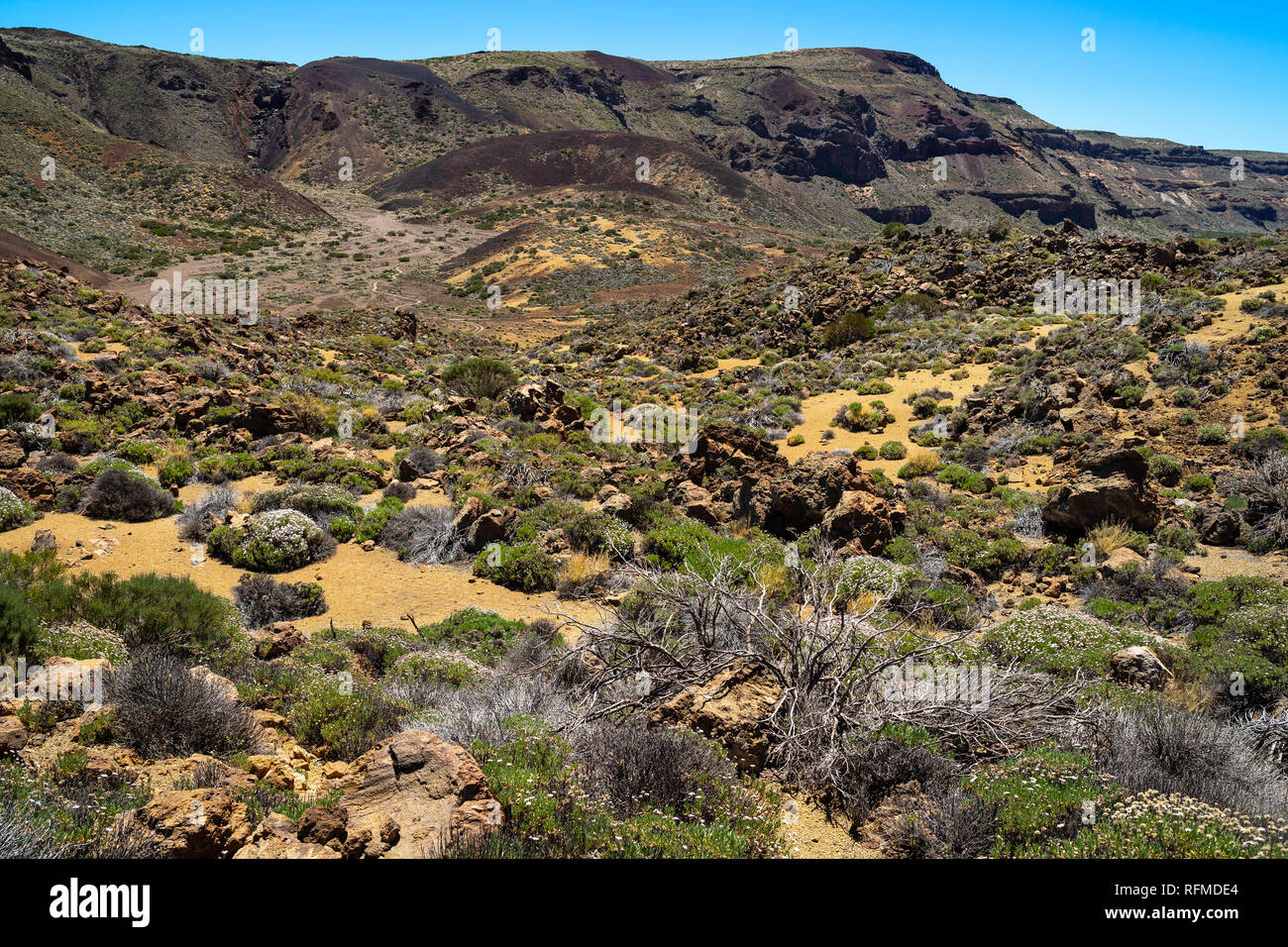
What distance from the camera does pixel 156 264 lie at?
3459 centimetres

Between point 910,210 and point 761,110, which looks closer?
point 910,210

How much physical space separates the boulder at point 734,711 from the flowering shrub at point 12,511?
29.5 feet

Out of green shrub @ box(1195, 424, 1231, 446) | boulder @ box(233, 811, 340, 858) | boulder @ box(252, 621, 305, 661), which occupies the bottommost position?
boulder @ box(252, 621, 305, 661)

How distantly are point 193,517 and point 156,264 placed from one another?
34933 millimetres

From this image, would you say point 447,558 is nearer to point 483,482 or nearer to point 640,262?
point 483,482

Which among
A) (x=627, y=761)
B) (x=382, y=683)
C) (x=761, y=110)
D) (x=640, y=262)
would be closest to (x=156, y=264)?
(x=640, y=262)

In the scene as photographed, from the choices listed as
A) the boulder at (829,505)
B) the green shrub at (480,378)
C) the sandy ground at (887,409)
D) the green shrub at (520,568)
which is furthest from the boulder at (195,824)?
the green shrub at (480,378)

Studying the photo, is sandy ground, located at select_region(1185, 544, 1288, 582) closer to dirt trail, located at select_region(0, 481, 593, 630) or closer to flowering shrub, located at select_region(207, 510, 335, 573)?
dirt trail, located at select_region(0, 481, 593, 630)

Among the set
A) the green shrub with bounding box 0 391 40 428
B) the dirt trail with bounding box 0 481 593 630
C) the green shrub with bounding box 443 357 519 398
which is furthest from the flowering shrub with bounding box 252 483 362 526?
the green shrub with bounding box 443 357 519 398

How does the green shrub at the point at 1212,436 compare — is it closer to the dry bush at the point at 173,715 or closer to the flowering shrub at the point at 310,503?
the dry bush at the point at 173,715

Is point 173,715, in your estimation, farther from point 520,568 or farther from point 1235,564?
point 1235,564

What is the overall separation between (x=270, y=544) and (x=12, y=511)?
3292mm

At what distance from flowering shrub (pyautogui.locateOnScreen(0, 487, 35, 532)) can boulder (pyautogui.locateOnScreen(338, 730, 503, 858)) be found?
321 inches

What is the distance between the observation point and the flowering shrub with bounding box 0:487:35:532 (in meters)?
8.02
